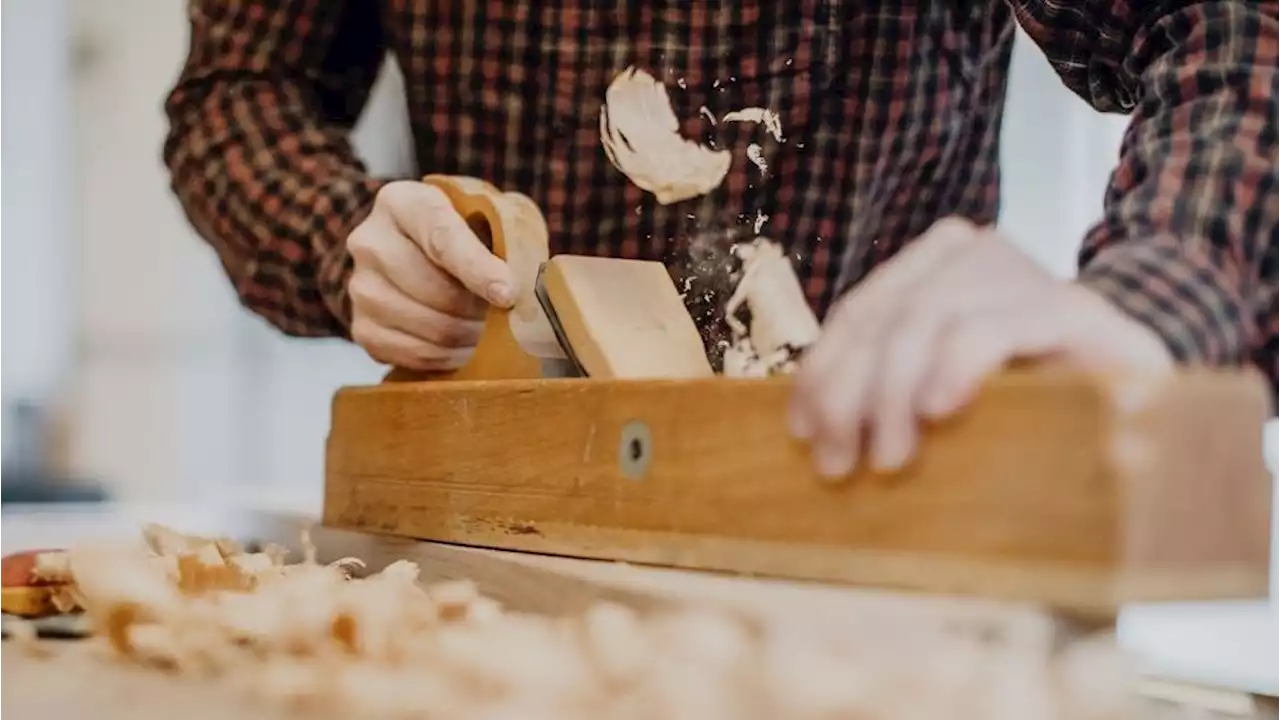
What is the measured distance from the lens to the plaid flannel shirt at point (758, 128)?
46 cm

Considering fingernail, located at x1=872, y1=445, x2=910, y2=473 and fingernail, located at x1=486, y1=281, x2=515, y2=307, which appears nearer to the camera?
fingernail, located at x1=872, y1=445, x2=910, y2=473

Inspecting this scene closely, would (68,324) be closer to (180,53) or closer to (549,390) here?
(180,53)

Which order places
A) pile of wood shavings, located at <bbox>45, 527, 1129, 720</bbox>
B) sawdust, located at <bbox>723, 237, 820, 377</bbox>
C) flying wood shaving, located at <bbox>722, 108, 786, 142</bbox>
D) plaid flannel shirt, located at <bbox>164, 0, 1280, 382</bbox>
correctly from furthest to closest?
flying wood shaving, located at <bbox>722, 108, 786, 142</bbox> < sawdust, located at <bbox>723, 237, 820, 377</bbox> < plaid flannel shirt, located at <bbox>164, 0, 1280, 382</bbox> < pile of wood shavings, located at <bbox>45, 527, 1129, 720</bbox>

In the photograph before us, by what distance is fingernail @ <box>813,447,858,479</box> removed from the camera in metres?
0.41

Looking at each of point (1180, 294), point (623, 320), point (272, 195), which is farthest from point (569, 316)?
point (272, 195)

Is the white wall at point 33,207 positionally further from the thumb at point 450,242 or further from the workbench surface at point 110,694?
the workbench surface at point 110,694

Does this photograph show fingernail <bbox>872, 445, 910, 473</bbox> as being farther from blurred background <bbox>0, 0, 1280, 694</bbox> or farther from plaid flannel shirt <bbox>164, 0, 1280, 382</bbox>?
blurred background <bbox>0, 0, 1280, 694</bbox>

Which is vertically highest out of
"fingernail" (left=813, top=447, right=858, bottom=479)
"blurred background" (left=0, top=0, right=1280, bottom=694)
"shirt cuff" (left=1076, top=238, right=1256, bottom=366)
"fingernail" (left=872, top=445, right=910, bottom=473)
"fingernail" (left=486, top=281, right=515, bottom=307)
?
"shirt cuff" (left=1076, top=238, right=1256, bottom=366)

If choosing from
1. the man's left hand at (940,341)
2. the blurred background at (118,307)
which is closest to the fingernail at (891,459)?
the man's left hand at (940,341)

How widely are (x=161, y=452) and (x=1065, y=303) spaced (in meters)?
1.96

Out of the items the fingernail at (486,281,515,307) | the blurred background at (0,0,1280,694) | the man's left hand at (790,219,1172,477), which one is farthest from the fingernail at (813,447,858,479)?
the blurred background at (0,0,1280,694)

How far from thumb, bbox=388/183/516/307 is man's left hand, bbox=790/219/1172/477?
Result: 0.75 feet

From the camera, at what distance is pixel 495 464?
1.86 feet

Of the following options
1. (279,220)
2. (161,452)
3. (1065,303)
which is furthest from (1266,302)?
(161,452)
